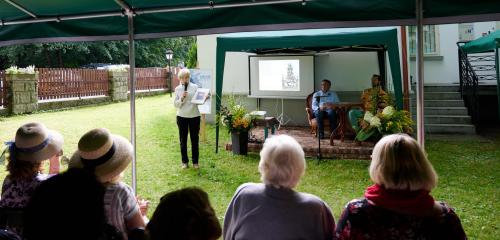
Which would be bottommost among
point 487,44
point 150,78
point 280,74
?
point 280,74

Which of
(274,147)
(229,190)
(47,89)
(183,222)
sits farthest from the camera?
(47,89)

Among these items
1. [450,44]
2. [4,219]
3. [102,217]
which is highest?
[450,44]

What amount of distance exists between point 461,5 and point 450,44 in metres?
10.8

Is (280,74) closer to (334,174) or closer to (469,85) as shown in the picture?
(334,174)

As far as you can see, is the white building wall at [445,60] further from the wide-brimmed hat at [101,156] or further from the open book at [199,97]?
the wide-brimmed hat at [101,156]

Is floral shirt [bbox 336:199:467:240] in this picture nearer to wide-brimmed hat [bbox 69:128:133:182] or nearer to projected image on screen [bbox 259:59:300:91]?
wide-brimmed hat [bbox 69:128:133:182]

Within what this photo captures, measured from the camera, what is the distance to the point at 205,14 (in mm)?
3480

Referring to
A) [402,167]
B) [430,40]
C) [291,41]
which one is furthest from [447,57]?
[402,167]

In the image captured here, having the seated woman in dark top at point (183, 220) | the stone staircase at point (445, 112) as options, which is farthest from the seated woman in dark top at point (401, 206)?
the stone staircase at point (445, 112)

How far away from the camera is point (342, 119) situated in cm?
800

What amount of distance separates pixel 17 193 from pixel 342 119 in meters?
6.38

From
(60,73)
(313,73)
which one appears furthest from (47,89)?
(313,73)

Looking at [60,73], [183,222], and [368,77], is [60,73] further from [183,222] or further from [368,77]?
[183,222]

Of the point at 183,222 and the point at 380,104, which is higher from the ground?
the point at 380,104
